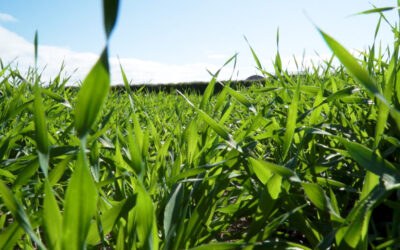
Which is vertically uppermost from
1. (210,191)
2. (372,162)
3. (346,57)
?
(346,57)

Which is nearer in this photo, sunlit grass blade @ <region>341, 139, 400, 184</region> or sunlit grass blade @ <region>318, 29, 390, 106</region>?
sunlit grass blade @ <region>318, 29, 390, 106</region>

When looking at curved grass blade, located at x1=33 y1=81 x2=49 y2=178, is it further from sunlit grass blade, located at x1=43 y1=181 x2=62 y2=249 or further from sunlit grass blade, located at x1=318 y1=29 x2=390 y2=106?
sunlit grass blade, located at x1=318 y1=29 x2=390 y2=106

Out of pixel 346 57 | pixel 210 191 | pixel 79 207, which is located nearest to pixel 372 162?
pixel 346 57

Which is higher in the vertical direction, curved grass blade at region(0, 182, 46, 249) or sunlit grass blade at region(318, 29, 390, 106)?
sunlit grass blade at region(318, 29, 390, 106)

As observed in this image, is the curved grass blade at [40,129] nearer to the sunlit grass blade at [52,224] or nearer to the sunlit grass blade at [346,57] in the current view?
the sunlit grass blade at [52,224]

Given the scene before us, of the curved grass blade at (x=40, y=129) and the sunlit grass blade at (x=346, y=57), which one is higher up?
the sunlit grass blade at (x=346, y=57)

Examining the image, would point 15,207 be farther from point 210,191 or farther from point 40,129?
point 210,191

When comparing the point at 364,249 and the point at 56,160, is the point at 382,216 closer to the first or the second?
the point at 364,249

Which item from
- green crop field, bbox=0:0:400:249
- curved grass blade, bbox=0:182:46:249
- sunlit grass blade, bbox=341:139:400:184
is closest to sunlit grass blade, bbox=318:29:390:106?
green crop field, bbox=0:0:400:249

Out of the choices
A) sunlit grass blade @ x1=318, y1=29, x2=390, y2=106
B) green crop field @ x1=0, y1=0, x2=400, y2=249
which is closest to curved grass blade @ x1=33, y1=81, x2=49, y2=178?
green crop field @ x1=0, y1=0, x2=400, y2=249

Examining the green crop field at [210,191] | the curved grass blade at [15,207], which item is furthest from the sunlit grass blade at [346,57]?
the curved grass blade at [15,207]

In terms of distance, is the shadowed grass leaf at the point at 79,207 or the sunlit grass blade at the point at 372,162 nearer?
the shadowed grass leaf at the point at 79,207

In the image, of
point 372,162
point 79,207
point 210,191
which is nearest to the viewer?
point 79,207

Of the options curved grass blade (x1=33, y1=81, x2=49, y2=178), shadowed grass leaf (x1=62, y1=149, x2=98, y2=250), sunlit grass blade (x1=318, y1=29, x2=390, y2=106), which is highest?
sunlit grass blade (x1=318, y1=29, x2=390, y2=106)
